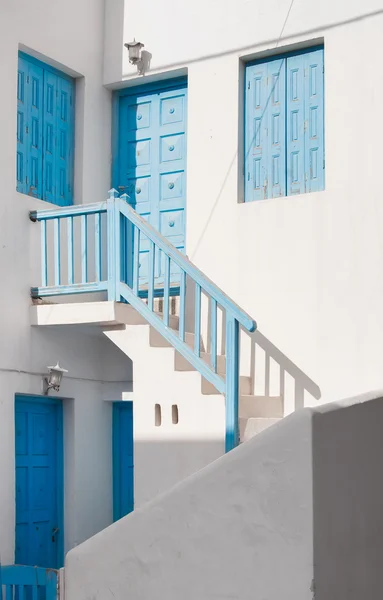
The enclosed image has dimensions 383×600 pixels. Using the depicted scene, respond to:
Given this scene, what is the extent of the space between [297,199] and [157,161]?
5.87 ft

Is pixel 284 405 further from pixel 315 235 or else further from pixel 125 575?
pixel 125 575

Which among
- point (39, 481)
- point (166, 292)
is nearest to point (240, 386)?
point (166, 292)

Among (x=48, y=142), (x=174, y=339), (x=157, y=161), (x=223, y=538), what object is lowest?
(x=223, y=538)

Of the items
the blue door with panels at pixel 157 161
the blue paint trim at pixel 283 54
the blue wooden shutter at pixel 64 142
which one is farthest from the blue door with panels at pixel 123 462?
the blue paint trim at pixel 283 54

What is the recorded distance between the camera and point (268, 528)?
18.0 feet

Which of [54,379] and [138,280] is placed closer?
[138,280]

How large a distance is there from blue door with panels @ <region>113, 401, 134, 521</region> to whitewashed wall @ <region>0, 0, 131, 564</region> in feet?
0.25

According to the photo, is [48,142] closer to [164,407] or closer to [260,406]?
[164,407]

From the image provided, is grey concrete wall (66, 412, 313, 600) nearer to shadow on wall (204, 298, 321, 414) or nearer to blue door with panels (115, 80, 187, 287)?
shadow on wall (204, 298, 321, 414)

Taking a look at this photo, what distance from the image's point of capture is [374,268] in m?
8.70

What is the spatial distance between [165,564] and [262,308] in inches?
152

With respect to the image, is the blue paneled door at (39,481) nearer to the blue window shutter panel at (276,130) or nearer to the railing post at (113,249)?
the railing post at (113,249)

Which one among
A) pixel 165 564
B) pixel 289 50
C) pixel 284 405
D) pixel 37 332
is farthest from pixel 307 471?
pixel 289 50

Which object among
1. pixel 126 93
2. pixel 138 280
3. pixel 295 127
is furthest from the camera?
pixel 126 93
